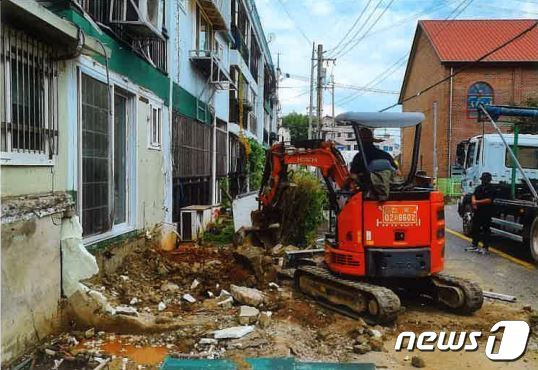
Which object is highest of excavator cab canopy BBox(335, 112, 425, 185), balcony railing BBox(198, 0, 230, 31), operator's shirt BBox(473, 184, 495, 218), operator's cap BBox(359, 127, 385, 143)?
balcony railing BBox(198, 0, 230, 31)

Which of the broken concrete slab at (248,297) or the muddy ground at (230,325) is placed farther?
the broken concrete slab at (248,297)

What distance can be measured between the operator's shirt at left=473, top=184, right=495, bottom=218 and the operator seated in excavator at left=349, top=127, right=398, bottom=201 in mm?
5821

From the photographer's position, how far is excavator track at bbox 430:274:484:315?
732cm

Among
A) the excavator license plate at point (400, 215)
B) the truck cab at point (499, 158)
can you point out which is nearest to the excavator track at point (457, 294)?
the excavator license plate at point (400, 215)

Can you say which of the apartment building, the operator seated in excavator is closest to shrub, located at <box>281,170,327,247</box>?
the apartment building

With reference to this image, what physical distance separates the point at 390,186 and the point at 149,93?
4.67 meters

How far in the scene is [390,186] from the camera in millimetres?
7527

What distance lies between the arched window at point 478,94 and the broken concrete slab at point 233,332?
114 ft

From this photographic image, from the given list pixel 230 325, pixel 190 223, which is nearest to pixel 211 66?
pixel 190 223

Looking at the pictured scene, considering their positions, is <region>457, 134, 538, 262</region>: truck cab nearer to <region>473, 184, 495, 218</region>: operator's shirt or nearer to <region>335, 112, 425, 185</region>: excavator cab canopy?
<region>473, 184, 495, 218</region>: operator's shirt

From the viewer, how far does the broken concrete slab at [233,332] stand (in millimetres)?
5901

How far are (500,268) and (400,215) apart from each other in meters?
4.82

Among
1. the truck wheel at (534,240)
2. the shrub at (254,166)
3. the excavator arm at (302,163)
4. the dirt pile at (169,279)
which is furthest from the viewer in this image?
the shrub at (254,166)

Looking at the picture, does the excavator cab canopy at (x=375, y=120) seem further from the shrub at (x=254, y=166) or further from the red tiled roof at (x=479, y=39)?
the red tiled roof at (x=479, y=39)
